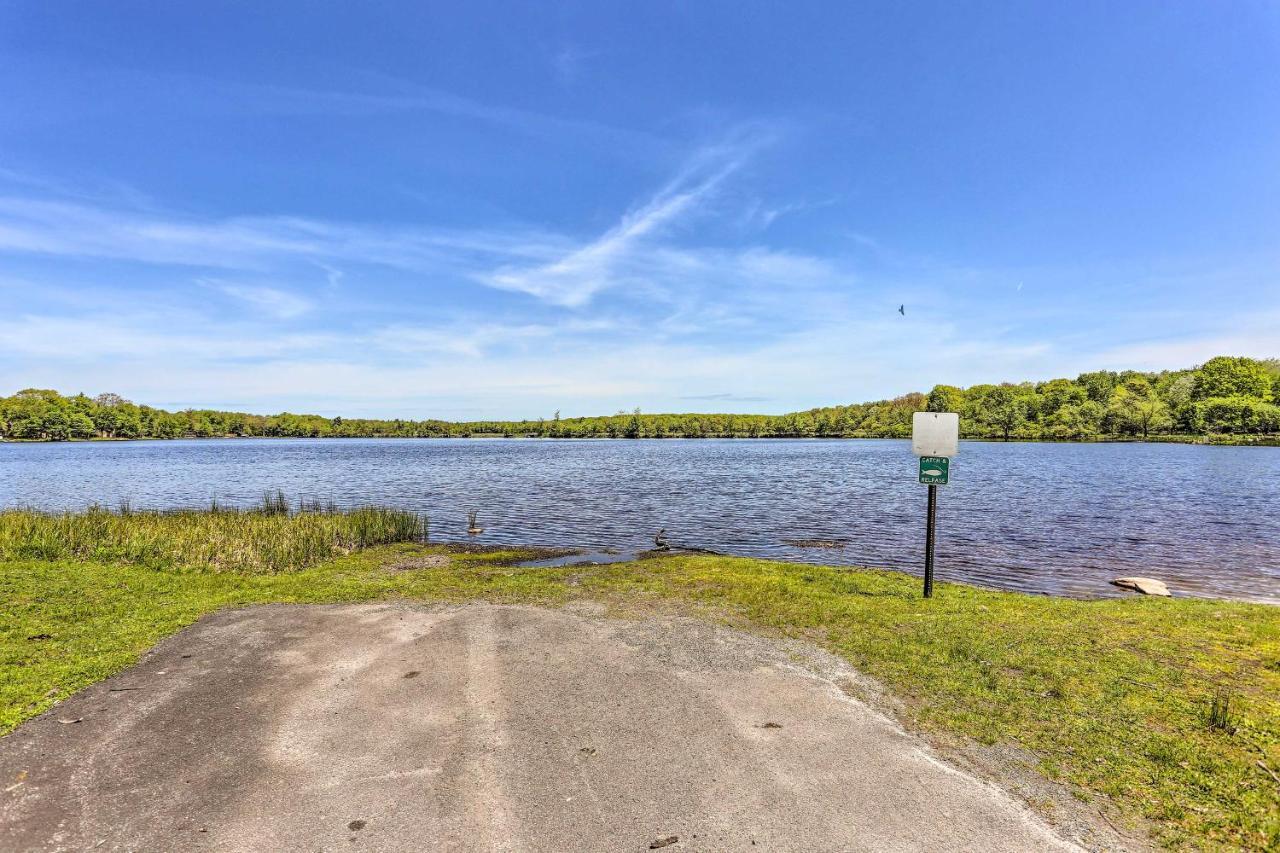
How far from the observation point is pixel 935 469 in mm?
13195

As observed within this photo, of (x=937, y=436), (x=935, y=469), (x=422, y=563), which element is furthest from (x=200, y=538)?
(x=937, y=436)

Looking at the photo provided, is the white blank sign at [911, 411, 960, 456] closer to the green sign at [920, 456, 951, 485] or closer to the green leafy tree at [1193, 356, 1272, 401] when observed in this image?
the green sign at [920, 456, 951, 485]

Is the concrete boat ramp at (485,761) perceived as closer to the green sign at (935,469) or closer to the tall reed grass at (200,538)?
the green sign at (935,469)

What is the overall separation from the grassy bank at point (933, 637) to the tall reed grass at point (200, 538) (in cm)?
12

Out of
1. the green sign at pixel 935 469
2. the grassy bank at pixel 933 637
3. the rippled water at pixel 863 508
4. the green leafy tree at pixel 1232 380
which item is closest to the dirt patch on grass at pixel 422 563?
the grassy bank at pixel 933 637

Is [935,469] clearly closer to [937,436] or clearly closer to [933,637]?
[937,436]

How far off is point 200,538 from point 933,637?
22033 mm

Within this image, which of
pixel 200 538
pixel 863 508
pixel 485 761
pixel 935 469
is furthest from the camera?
pixel 863 508

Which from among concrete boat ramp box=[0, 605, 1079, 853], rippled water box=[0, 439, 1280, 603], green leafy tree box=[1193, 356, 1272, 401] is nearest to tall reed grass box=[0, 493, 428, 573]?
rippled water box=[0, 439, 1280, 603]

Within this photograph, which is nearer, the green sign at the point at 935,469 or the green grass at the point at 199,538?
the green sign at the point at 935,469

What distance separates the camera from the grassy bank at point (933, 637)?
20.8 feet

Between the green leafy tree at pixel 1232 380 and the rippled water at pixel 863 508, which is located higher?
the green leafy tree at pixel 1232 380

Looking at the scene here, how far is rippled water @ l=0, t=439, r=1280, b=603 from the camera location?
2203cm

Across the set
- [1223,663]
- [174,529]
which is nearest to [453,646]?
[1223,663]
